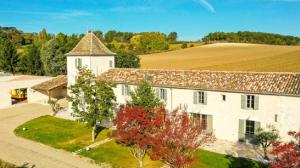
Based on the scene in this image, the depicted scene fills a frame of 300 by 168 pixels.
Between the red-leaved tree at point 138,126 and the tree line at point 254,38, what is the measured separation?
98.8 metres

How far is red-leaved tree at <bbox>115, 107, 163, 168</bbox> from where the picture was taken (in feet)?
80.0

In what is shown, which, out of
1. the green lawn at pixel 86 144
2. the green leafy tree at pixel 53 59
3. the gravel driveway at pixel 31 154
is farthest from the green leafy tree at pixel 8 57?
the green lawn at pixel 86 144

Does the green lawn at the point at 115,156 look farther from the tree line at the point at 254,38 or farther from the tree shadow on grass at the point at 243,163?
the tree line at the point at 254,38

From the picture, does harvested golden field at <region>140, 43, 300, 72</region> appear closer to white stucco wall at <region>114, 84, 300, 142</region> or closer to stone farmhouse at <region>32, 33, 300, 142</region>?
stone farmhouse at <region>32, 33, 300, 142</region>

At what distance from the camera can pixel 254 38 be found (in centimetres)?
11750

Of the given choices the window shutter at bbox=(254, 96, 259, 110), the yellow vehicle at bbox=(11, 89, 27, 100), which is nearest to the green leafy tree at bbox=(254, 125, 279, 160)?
the window shutter at bbox=(254, 96, 259, 110)

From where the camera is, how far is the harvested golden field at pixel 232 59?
66656mm

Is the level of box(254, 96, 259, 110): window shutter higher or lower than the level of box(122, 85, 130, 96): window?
lower

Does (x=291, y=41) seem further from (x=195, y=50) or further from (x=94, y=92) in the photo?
(x=94, y=92)

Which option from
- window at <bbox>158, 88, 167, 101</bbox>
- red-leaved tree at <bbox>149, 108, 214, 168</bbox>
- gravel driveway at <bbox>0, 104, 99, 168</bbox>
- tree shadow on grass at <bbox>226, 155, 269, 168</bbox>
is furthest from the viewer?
window at <bbox>158, 88, 167, 101</bbox>

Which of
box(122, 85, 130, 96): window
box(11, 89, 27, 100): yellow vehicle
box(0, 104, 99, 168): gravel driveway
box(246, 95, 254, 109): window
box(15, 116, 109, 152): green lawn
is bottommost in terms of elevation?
box(0, 104, 99, 168): gravel driveway

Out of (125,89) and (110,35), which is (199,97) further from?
(110,35)

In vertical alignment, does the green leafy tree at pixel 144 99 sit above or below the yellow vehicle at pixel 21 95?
above

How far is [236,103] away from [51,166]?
17223 millimetres
